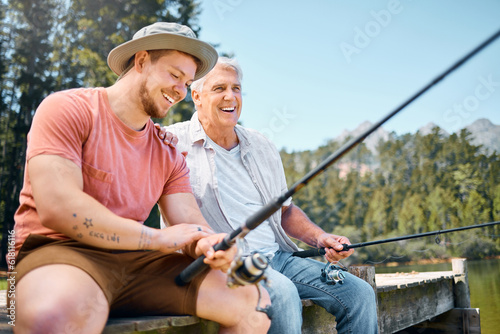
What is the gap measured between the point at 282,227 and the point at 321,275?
2.00 feet

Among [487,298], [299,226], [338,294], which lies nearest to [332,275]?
[338,294]

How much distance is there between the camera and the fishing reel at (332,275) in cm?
252

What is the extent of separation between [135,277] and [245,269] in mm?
478

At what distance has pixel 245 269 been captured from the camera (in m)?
1.52

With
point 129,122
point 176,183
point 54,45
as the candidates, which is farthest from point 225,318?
point 54,45

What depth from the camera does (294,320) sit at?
77.5 inches

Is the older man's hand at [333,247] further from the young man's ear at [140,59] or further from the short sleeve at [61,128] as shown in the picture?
the short sleeve at [61,128]

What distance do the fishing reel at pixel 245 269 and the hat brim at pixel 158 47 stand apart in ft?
3.13

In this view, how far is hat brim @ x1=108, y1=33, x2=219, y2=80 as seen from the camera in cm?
199

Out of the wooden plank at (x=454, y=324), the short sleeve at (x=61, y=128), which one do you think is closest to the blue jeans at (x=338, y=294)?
the short sleeve at (x=61, y=128)

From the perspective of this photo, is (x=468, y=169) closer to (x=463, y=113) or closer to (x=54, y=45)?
(x=54, y=45)

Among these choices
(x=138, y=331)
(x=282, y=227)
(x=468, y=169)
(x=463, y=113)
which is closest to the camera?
(x=138, y=331)

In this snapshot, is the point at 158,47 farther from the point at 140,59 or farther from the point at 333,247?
the point at 333,247

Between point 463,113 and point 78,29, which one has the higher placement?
point 78,29
